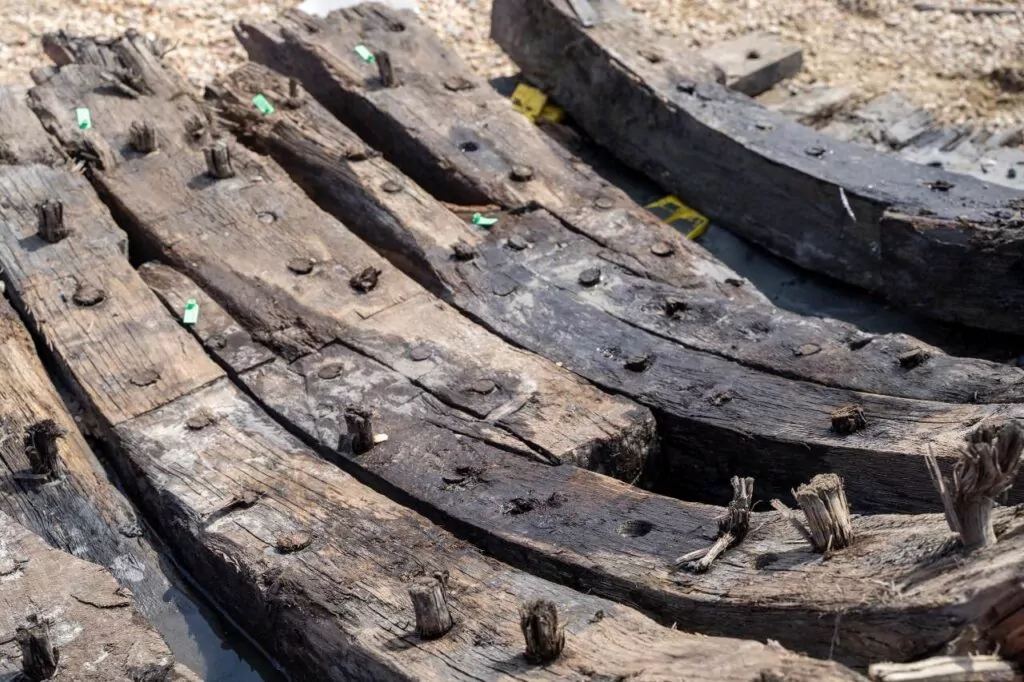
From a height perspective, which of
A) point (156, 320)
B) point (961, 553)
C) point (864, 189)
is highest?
point (961, 553)

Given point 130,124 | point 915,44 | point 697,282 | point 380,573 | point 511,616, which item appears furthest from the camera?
point 915,44

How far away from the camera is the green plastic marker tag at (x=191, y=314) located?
18.0 ft

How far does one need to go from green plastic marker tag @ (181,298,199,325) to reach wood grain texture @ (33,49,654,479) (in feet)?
0.47

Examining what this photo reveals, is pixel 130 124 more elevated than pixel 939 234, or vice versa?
pixel 939 234

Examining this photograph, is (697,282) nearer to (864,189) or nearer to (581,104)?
(864,189)

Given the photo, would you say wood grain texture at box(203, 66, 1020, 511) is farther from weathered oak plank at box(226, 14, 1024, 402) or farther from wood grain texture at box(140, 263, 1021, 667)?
wood grain texture at box(140, 263, 1021, 667)

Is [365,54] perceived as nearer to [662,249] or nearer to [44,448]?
[662,249]

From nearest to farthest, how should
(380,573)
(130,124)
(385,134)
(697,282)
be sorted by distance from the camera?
1. (380,573)
2. (697,282)
3. (130,124)
4. (385,134)

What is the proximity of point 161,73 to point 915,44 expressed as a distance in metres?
5.77

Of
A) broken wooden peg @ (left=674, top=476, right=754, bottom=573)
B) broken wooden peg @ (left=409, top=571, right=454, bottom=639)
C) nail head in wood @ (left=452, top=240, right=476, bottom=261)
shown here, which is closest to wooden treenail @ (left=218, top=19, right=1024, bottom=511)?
nail head in wood @ (left=452, top=240, right=476, bottom=261)

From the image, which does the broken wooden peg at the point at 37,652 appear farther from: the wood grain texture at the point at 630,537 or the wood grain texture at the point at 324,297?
the wood grain texture at the point at 324,297

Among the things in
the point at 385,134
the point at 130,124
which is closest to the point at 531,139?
the point at 385,134

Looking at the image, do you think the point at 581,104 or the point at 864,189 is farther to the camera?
the point at 581,104

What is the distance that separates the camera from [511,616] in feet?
12.6
